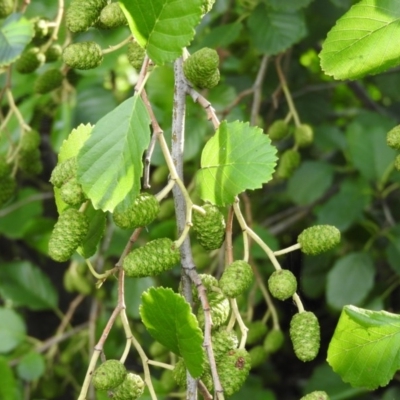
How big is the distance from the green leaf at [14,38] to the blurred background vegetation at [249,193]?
1.55 feet

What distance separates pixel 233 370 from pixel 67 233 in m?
0.27

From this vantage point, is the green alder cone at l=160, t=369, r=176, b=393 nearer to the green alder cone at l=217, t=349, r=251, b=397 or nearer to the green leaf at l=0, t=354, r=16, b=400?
the green leaf at l=0, t=354, r=16, b=400

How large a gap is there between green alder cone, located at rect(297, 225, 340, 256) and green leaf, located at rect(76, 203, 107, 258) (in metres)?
0.27

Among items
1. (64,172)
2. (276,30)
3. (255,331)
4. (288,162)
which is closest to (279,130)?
(288,162)

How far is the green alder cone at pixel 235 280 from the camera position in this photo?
944 mm

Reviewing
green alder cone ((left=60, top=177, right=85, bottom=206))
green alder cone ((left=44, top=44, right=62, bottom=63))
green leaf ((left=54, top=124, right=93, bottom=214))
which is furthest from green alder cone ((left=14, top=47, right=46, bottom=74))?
green alder cone ((left=60, top=177, right=85, bottom=206))

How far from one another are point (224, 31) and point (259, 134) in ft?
2.62

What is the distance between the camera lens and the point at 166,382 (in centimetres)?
159

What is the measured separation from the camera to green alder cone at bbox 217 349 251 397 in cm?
93

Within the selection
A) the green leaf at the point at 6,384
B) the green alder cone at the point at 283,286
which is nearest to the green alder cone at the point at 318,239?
the green alder cone at the point at 283,286

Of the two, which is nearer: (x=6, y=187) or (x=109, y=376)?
(x=109, y=376)

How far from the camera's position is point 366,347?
998mm

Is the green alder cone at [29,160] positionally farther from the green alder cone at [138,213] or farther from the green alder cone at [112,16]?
the green alder cone at [138,213]

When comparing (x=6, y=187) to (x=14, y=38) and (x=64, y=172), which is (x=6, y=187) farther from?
(x=64, y=172)
